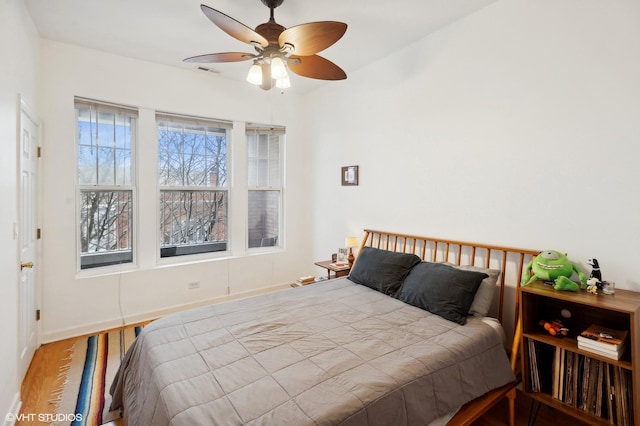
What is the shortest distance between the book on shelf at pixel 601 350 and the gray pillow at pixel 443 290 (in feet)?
Result: 1.98

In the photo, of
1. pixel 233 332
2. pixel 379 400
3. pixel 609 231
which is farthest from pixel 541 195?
pixel 233 332

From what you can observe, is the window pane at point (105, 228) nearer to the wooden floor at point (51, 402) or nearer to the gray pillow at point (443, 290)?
the wooden floor at point (51, 402)

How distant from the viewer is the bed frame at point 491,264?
1797 millimetres

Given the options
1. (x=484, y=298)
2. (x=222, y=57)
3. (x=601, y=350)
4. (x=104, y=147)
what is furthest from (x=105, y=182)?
(x=601, y=350)

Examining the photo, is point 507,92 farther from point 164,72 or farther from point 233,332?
point 164,72

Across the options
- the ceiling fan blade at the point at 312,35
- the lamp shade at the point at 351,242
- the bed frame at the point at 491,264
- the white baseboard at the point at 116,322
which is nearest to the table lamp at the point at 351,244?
the lamp shade at the point at 351,242

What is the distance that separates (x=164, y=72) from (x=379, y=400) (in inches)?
151

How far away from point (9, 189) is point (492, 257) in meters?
3.42

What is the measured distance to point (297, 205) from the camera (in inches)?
182

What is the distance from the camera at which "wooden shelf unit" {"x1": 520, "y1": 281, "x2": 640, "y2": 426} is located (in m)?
1.51

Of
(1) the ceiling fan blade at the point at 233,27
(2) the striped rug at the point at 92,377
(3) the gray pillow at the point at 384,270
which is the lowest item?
(2) the striped rug at the point at 92,377

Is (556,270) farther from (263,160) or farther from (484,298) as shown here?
(263,160)

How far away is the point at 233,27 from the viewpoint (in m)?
1.82

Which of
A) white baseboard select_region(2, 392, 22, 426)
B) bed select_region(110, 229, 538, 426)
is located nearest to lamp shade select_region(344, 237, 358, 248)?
bed select_region(110, 229, 538, 426)
